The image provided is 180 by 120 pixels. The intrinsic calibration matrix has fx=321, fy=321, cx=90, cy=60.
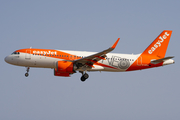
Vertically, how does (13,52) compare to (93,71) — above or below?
above

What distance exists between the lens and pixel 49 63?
154 ft

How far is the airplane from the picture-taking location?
153 ft

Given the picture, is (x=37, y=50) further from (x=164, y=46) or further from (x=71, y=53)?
(x=164, y=46)

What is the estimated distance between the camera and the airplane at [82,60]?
4656 centimetres

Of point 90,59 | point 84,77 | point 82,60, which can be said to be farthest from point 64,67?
point 84,77

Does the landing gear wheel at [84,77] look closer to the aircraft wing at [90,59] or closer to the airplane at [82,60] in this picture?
the airplane at [82,60]

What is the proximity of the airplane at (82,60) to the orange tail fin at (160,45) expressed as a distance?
189mm

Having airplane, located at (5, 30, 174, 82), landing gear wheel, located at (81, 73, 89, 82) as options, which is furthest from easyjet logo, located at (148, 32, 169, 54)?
landing gear wheel, located at (81, 73, 89, 82)

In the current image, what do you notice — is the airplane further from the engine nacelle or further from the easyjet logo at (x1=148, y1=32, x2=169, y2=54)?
the easyjet logo at (x1=148, y1=32, x2=169, y2=54)

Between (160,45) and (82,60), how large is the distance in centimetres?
1419

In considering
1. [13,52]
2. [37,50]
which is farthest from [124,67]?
[13,52]

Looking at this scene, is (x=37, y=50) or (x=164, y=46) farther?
(x=164, y=46)

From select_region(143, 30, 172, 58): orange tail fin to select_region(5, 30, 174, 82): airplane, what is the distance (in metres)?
0.19

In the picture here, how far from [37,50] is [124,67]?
1343 cm
